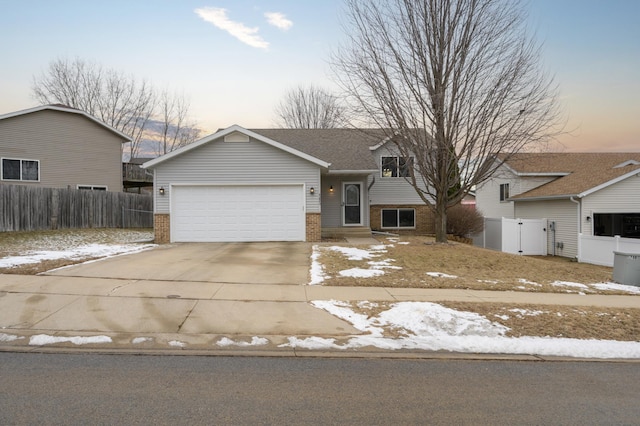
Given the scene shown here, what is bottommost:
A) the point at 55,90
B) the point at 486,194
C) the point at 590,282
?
the point at 590,282

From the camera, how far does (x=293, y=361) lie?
5168mm

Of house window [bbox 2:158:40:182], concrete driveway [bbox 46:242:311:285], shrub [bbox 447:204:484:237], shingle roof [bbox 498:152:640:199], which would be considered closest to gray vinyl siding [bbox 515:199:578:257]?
shingle roof [bbox 498:152:640:199]

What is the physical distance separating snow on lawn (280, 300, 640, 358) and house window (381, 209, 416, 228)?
16.6 meters

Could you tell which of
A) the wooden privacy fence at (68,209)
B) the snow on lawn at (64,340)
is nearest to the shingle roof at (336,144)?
the wooden privacy fence at (68,209)

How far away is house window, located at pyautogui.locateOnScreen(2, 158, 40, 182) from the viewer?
75.3 feet

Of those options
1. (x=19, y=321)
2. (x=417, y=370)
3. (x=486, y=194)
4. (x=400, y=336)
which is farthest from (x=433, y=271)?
(x=486, y=194)

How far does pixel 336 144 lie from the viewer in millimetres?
23062

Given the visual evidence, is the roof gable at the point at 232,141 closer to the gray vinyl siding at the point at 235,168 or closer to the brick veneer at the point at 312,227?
the gray vinyl siding at the point at 235,168

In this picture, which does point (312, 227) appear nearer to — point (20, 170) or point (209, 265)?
point (209, 265)

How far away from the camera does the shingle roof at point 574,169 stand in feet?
68.6

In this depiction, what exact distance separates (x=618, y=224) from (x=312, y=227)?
17301 millimetres

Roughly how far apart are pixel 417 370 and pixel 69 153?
87.2 feet

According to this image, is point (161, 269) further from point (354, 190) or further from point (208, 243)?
point (354, 190)

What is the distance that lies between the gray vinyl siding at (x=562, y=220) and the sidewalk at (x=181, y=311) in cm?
1318
